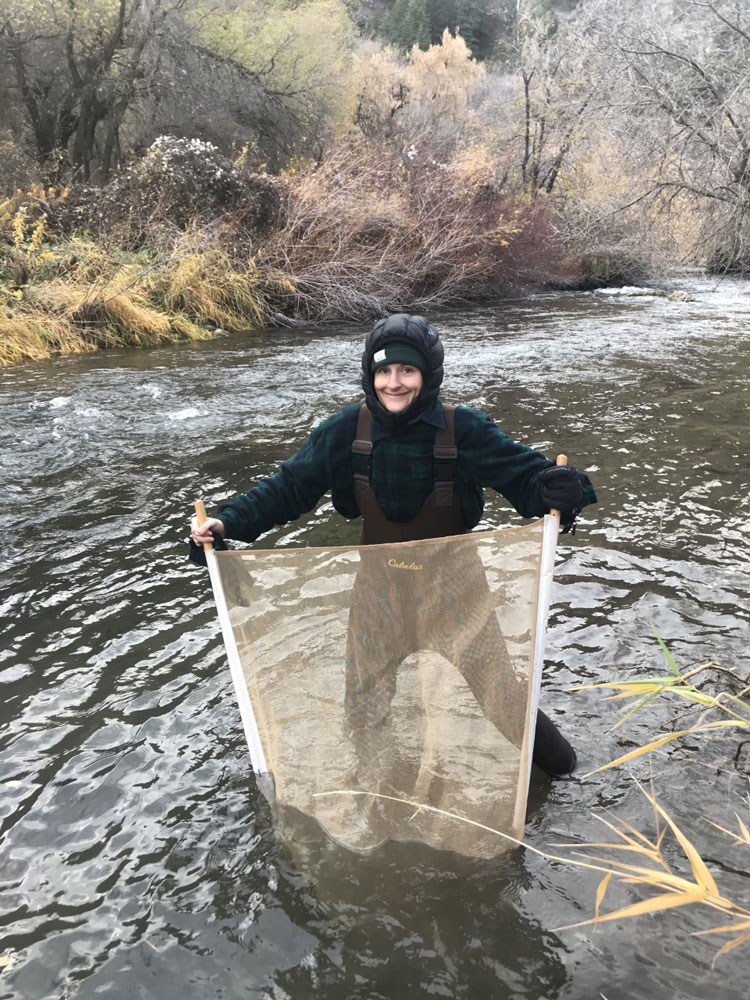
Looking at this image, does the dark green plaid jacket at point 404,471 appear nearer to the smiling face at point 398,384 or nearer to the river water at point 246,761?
the smiling face at point 398,384

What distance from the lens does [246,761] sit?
3.37 metres

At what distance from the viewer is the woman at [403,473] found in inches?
108

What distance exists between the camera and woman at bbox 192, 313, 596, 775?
275 cm

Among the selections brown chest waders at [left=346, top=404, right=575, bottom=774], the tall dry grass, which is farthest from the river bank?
brown chest waders at [left=346, top=404, right=575, bottom=774]

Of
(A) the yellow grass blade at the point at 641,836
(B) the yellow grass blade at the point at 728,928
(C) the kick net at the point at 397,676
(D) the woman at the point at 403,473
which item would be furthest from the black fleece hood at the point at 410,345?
(B) the yellow grass blade at the point at 728,928

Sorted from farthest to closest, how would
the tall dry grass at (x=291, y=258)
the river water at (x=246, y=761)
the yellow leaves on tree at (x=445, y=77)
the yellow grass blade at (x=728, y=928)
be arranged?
the yellow leaves on tree at (x=445, y=77), the tall dry grass at (x=291, y=258), the river water at (x=246, y=761), the yellow grass blade at (x=728, y=928)

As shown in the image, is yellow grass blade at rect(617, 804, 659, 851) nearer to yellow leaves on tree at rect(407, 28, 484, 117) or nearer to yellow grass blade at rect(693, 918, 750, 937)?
yellow grass blade at rect(693, 918, 750, 937)

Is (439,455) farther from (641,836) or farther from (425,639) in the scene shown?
(641,836)

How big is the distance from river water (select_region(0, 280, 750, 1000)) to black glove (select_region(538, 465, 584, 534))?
1302 millimetres

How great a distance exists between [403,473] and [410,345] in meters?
0.49

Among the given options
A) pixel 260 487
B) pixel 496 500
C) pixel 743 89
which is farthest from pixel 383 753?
pixel 743 89

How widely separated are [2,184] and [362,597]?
17.5 m

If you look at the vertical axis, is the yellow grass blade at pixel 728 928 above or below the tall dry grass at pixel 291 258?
below

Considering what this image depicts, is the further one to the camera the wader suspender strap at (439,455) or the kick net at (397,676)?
the wader suspender strap at (439,455)
